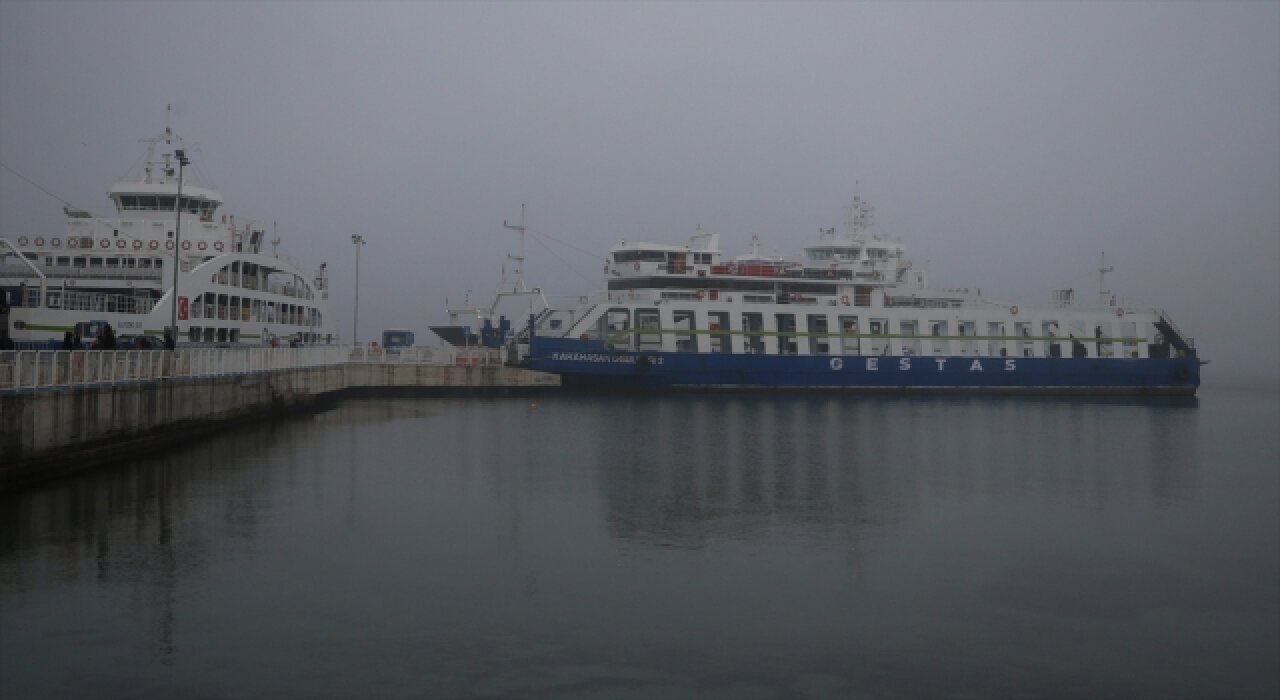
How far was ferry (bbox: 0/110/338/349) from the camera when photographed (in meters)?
32.0

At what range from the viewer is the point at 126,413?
66.6 feet

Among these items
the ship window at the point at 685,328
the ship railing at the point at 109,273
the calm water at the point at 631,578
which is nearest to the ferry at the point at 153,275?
the ship railing at the point at 109,273

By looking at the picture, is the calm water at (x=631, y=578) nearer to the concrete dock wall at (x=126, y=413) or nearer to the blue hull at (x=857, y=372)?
the concrete dock wall at (x=126, y=413)

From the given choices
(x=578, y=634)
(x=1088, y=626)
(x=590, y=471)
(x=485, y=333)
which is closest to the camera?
(x=578, y=634)

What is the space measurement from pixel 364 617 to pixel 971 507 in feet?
40.5

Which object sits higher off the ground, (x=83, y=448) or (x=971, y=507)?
(x=83, y=448)

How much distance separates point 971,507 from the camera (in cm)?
1852

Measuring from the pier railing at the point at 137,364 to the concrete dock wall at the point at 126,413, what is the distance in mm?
229

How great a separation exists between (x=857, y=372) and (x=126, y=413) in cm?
3853

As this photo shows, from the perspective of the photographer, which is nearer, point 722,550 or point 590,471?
point 722,550

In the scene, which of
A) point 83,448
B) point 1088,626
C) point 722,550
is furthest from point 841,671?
point 83,448

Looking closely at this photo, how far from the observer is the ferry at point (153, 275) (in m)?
32.0

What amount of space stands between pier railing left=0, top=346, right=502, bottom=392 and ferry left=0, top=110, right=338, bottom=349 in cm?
289

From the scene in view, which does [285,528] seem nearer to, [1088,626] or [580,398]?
[1088,626]
